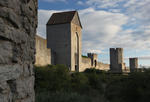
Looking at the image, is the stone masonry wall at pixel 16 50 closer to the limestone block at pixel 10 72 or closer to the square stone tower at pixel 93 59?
the limestone block at pixel 10 72

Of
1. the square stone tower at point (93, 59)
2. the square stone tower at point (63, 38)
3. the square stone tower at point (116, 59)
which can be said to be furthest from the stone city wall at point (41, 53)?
the square stone tower at point (116, 59)

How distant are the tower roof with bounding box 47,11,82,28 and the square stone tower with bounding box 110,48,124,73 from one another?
48.2 ft

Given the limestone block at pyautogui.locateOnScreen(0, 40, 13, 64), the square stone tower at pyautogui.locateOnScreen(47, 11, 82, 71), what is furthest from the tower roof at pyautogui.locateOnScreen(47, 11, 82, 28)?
the limestone block at pyautogui.locateOnScreen(0, 40, 13, 64)

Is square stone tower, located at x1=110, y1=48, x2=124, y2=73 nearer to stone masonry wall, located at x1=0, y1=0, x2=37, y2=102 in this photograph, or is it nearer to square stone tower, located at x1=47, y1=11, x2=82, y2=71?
square stone tower, located at x1=47, y1=11, x2=82, y2=71

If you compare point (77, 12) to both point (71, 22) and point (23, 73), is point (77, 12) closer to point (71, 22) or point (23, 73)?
point (71, 22)

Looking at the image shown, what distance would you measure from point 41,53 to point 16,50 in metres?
15.0

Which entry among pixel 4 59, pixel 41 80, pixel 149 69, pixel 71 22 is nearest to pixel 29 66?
pixel 4 59

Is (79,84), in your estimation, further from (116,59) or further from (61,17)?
(116,59)

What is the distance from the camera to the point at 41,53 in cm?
1648

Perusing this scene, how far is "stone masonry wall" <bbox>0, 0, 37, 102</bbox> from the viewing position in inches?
56.7

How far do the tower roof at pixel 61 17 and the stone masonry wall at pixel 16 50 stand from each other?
18.6 metres

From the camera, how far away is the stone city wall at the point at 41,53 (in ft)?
50.8

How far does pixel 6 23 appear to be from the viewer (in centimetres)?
150

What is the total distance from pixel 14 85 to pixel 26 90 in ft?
0.93
